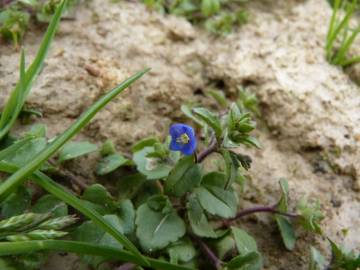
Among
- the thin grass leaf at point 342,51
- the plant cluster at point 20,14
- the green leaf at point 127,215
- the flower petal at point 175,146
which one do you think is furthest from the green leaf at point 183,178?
the thin grass leaf at point 342,51

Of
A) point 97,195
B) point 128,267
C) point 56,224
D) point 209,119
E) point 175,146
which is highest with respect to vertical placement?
point 209,119

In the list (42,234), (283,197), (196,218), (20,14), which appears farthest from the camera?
(20,14)

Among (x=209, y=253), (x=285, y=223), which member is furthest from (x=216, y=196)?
(x=285, y=223)

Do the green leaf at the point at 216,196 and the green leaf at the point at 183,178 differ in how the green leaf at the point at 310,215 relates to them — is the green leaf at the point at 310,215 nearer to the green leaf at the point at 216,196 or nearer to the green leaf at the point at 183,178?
the green leaf at the point at 216,196

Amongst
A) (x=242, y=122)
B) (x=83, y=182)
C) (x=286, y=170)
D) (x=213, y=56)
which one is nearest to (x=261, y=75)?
(x=213, y=56)

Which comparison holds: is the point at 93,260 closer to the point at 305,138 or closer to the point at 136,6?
the point at 305,138

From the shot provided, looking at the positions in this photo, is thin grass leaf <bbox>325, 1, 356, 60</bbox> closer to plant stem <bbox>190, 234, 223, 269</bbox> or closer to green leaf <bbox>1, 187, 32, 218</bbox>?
plant stem <bbox>190, 234, 223, 269</bbox>

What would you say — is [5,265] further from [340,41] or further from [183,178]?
[340,41]
